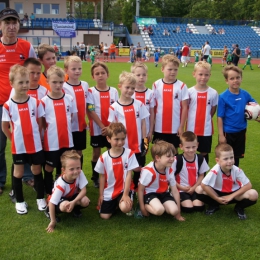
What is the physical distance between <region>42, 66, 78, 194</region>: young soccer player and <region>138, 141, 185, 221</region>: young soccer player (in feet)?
3.41

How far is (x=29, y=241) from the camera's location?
10.5 ft

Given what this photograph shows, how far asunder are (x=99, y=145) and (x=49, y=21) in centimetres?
3349

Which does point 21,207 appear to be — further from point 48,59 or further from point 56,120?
point 48,59

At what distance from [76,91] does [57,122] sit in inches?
23.8

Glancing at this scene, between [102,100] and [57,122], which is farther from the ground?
[102,100]

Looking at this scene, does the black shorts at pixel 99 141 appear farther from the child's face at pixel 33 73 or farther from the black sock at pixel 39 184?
the child's face at pixel 33 73

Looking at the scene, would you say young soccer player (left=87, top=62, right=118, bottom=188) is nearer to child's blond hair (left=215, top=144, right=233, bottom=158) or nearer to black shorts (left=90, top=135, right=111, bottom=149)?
black shorts (left=90, top=135, right=111, bottom=149)

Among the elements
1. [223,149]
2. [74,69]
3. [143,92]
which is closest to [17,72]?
[74,69]

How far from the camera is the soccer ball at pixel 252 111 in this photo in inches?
164

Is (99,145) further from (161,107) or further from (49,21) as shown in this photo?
(49,21)

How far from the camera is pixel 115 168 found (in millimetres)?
3725

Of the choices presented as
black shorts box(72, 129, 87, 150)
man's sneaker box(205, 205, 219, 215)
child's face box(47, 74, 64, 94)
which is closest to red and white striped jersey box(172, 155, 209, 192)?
man's sneaker box(205, 205, 219, 215)

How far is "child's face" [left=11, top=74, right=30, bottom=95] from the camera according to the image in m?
3.43

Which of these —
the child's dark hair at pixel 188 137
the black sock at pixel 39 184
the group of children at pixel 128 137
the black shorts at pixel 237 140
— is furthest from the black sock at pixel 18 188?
the black shorts at pixel 237 140
